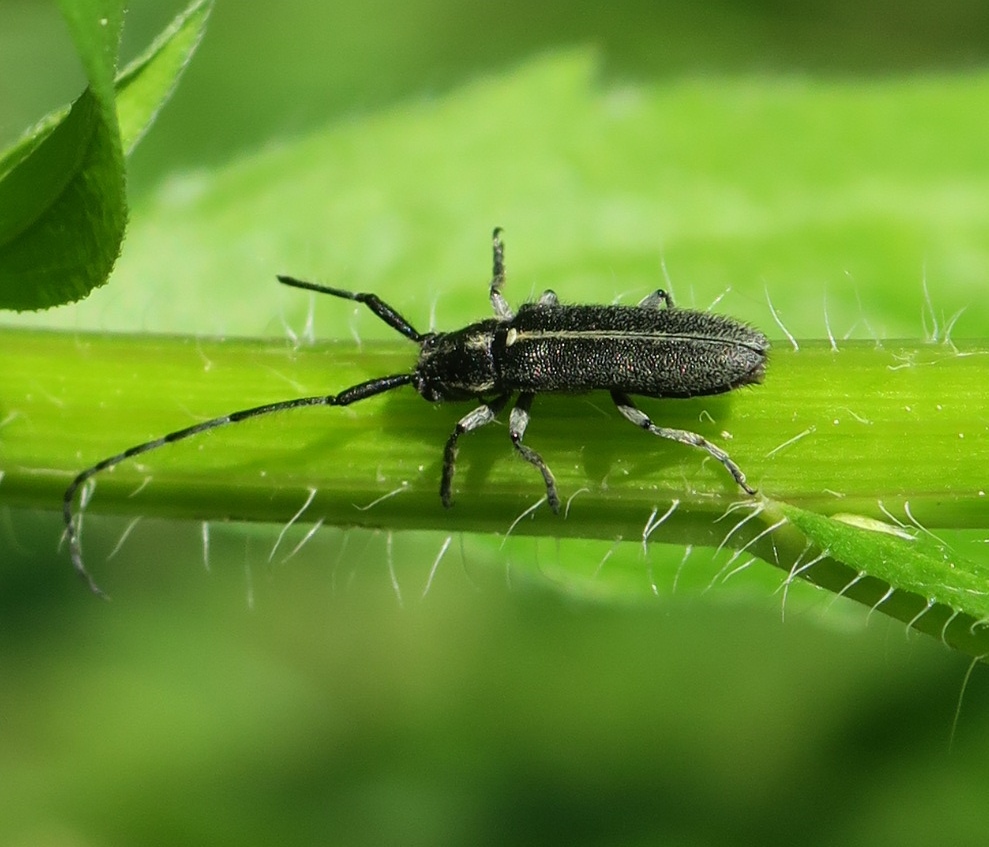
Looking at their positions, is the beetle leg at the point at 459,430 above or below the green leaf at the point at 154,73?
below

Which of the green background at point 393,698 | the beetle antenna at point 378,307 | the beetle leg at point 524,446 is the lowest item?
the green background at point 393,698

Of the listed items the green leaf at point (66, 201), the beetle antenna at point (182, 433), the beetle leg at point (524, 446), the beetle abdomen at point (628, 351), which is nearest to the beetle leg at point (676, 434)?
the beetle abdomen at point (628, 351)

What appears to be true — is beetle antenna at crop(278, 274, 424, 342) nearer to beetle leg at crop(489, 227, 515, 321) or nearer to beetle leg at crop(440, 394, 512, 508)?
beetle leg at crop(489, 227, 515, 321)

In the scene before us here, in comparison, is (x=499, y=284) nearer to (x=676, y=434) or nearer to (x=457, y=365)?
(x=457, y=365)

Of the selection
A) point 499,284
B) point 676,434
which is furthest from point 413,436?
point 499,284

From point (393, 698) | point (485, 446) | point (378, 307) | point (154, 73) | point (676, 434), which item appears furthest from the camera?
point (393, 698)

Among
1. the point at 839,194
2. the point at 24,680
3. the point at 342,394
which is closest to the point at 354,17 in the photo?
the point at 24,680

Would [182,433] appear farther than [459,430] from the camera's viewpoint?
No

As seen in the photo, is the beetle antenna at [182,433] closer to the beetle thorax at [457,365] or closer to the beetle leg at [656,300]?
the beetle thorax at [457,365]
